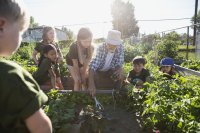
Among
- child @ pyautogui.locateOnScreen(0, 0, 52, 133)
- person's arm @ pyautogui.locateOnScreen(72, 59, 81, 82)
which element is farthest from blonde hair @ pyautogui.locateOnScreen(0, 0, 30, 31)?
person's arm @ pyautogui.locateOnScreen(72, 59, 81, 82)

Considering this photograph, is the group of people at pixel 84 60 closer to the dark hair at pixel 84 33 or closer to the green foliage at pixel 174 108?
the dark hair at pixel 84 33

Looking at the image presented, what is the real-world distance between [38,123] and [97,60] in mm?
4047

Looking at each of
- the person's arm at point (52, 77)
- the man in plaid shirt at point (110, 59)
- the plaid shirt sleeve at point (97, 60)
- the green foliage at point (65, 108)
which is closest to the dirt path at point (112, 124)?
the green foliage at point (65, 108)

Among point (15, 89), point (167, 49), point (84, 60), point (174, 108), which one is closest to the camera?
point (15, 89)

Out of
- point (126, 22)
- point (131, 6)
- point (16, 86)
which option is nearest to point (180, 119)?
point (16, 86)

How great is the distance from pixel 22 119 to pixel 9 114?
0.06 m

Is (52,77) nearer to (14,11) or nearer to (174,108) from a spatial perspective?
(174,108)

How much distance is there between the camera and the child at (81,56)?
17.0 feet

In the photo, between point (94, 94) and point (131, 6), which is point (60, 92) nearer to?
point (94, 94)

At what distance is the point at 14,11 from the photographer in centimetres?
110

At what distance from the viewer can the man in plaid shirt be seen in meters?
4.91

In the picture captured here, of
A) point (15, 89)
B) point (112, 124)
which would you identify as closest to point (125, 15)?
point (112, 124)

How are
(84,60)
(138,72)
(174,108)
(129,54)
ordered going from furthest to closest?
→ (129,54), (138,72), (84,60), (174,108)

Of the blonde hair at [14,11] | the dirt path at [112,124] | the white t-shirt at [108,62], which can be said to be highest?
the blonde hair at [14,11]
